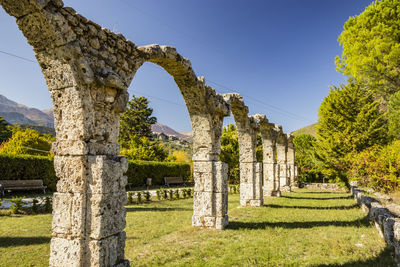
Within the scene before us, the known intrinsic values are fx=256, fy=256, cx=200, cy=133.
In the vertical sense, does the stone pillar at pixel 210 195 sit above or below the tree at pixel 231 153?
below

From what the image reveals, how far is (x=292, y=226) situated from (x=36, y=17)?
6.85m

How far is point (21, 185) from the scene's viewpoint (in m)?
11.9

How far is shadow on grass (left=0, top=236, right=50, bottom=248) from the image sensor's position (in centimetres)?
512

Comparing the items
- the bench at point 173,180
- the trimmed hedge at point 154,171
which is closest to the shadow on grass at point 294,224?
the trimmed hedge at point 154,171

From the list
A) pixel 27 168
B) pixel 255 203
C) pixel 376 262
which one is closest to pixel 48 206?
pixel 27 168

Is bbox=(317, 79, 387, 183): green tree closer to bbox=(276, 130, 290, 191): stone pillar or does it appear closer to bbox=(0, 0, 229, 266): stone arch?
bbox=(276, 130, 290, 191): stone pillar

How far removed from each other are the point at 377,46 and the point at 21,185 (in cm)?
2075

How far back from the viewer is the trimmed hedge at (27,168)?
12.0 metres

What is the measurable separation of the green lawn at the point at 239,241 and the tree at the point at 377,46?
12168mm

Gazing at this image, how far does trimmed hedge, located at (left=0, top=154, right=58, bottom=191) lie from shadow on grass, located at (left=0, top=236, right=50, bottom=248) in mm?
8040

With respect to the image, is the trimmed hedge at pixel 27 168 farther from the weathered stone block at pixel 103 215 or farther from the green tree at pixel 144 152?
the weathered stone block at pixel 103 215

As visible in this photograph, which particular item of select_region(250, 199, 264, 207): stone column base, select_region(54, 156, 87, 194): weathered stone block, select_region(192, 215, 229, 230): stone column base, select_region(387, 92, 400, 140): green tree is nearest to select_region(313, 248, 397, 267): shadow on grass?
select_region(192, 215, 229, 230): stone column base

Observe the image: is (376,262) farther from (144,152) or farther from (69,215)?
(144,152)

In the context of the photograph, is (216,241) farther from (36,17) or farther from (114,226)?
(36,17)
